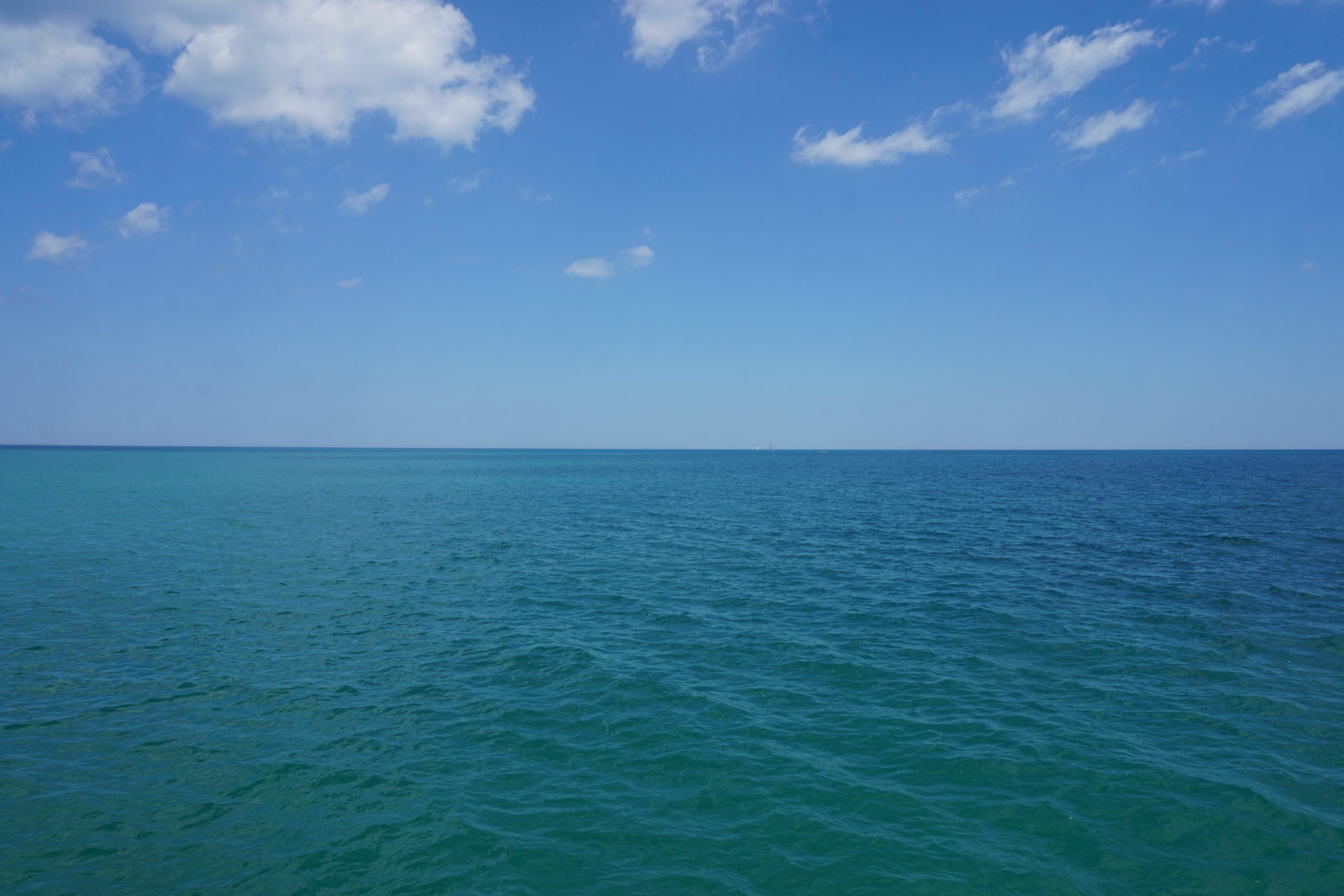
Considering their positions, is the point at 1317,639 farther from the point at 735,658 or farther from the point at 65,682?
the point at 65,682

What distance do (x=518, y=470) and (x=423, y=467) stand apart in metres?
38.8

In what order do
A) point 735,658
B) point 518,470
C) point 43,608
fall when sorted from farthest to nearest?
point 518,470 < point 43,608 < point 735,658

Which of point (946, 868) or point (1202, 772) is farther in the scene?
point (1202, 772)

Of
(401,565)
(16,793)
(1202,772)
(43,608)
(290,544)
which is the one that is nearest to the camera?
(16,793)

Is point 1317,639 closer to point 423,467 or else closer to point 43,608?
point 43,608

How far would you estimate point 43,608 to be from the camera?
2883cm

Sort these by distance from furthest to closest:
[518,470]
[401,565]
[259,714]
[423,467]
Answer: [423,467]
[518,470]
[401,565]
[259,714]

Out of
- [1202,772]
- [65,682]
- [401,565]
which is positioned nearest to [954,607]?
[1202,772]

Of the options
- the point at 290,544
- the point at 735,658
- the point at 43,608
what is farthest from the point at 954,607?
the point at 290,544

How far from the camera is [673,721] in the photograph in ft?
60.0

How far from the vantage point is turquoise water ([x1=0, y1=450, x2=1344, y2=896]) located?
12586mm

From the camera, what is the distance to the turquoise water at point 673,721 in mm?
12586

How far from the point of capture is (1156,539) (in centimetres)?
4844

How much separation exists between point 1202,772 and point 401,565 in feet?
123
